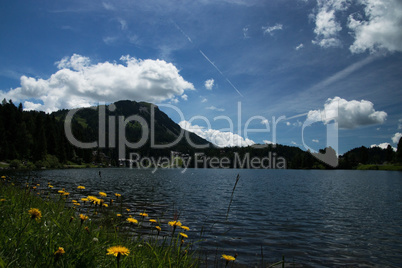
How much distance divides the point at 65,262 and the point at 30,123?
15481cm

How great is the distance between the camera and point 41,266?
9.96 ft

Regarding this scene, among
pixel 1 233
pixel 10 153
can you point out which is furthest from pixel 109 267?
pixel 10 153

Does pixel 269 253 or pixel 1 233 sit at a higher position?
pixel 1 233

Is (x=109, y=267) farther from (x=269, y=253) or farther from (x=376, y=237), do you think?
(x=376, y=237)

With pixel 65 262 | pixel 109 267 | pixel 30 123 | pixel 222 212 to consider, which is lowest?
pixel 222 212

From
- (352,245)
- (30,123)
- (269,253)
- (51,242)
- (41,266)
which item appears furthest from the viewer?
(30,123)

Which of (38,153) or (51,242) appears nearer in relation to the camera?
(51,242)

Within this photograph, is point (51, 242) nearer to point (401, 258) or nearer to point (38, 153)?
point (401, 258)

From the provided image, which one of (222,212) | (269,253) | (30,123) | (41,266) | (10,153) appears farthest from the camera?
(30,123)

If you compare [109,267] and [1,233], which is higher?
[1,233]

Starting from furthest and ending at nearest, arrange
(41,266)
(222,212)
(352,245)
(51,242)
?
(222,212), (352,245), (51,242), (41,266)

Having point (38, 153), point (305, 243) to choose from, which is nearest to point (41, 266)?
point (305, 243)

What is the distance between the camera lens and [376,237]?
573 inches

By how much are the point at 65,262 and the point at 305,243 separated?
12.7 m
